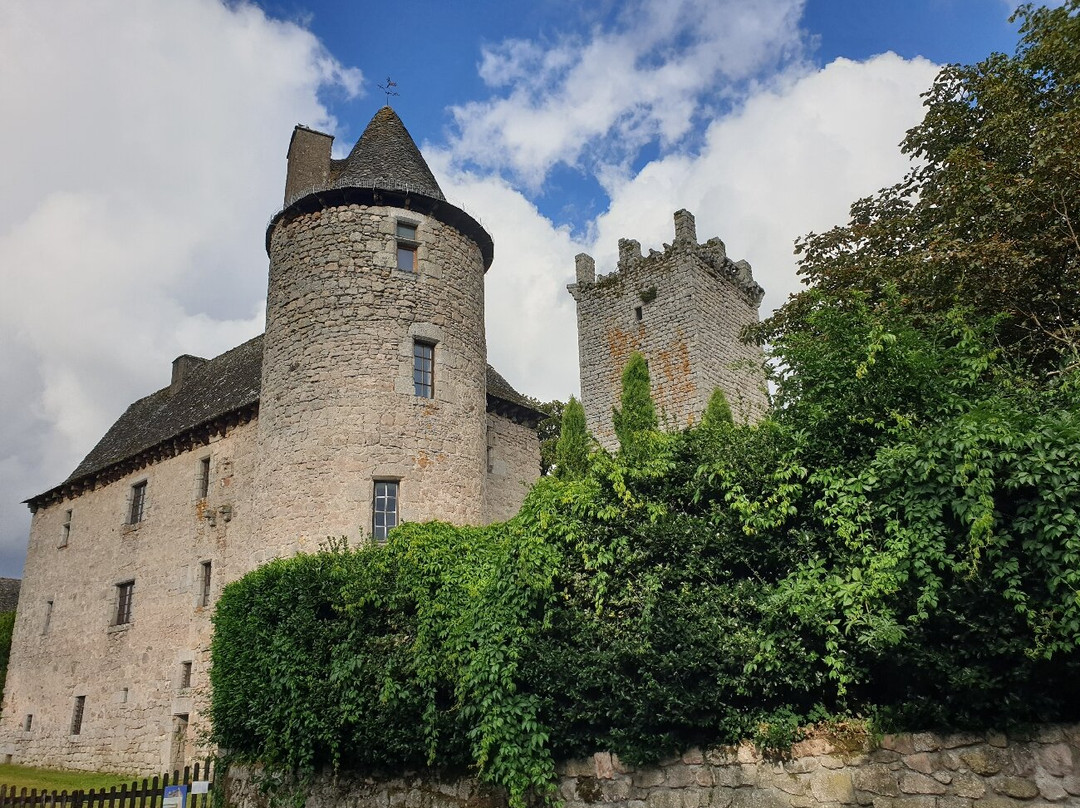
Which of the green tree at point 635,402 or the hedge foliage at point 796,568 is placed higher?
the green tree at point 635,402

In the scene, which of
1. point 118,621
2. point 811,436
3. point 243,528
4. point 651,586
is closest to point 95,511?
point 118,621

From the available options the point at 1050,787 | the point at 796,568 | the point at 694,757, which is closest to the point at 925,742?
the point at 1050,787

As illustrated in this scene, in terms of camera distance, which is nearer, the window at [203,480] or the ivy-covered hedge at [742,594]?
the ivy-covered hedge at [742,594]

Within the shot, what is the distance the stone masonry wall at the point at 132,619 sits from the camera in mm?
17734

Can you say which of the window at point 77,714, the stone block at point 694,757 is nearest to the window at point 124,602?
the window at point 77,714

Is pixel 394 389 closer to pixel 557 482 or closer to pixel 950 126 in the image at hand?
pixel 557 482

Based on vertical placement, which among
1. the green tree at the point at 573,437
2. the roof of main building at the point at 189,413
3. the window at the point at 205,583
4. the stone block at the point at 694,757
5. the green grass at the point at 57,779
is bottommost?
the green grass at the point at 57,779

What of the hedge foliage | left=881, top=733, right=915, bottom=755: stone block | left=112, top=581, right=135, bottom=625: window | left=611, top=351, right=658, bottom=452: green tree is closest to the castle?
left=112, top=581, right=135, bottom=625: window

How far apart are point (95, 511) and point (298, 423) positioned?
13.3 meters

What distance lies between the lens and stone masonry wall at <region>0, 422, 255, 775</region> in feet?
58.2

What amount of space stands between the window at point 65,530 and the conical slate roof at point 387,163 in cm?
1565

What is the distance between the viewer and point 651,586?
26.9 ft

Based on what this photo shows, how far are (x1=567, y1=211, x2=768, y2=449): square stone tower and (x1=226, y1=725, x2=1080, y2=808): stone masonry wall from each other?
13.3 meters

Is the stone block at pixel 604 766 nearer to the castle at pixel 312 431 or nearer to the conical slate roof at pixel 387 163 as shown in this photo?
the castle at pixel 312 431
